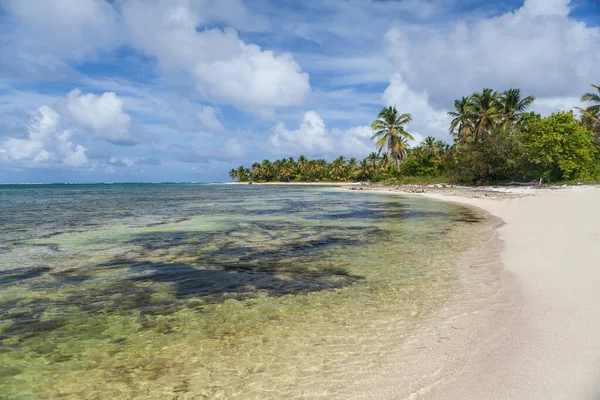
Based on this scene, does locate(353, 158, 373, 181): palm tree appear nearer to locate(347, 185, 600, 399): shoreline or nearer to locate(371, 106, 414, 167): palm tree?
locate(371, 106, 414, 167): palm tree

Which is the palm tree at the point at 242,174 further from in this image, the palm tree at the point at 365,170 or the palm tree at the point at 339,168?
the palm tree at the point at 365,170

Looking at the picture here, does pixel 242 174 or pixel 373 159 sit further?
pixel 242 174

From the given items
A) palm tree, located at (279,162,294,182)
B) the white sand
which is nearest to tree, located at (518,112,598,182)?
the white sand

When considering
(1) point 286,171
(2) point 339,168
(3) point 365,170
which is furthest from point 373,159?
(1) point 286,171

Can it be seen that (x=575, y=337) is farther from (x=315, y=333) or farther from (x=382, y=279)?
(x=382, y=279)

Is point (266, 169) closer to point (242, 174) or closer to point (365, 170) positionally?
point (242, 174)

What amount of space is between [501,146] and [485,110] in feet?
42.3

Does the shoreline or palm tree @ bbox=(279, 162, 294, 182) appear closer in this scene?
the shoreline

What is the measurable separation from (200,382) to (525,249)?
9.71 m

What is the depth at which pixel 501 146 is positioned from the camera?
47719 mm

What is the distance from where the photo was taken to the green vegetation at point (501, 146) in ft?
130

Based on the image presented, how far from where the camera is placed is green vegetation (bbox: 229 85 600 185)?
130 ft

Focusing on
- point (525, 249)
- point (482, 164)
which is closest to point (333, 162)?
point (482, 164)

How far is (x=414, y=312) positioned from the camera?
5.90 meters
